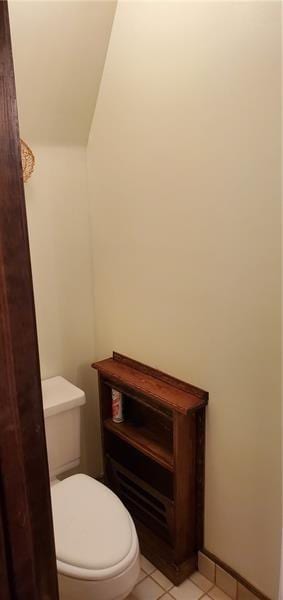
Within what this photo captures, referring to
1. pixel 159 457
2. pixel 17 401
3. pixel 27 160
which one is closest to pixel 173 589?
pixel 159 457

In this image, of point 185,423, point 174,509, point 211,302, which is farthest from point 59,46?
point 174,509

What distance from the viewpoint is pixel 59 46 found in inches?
61.4

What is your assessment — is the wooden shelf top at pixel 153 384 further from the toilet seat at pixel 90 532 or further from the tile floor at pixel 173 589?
the tile floor at pixel 173 589

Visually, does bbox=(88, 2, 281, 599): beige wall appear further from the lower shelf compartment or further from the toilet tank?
the toilet tank

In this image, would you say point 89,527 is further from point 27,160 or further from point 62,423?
point 27,160

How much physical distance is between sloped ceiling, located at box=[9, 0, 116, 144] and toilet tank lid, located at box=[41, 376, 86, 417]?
108 cm

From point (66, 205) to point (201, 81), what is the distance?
0.83 metres

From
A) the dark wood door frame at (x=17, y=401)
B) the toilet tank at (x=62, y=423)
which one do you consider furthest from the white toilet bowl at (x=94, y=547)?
the dark wood door frame at (x=17, y=401)

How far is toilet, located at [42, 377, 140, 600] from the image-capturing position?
1343mm

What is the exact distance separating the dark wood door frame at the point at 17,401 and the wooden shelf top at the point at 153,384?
93 centimetres

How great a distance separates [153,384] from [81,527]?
1.92 ft

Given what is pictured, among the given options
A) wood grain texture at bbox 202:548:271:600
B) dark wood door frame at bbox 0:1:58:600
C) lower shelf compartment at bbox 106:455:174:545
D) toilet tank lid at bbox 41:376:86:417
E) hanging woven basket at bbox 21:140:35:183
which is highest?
hanging woven basket at bbox 21:140:35:183

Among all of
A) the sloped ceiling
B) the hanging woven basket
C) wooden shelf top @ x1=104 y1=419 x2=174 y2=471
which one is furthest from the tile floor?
the sloped ceiling

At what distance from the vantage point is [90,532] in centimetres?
147
